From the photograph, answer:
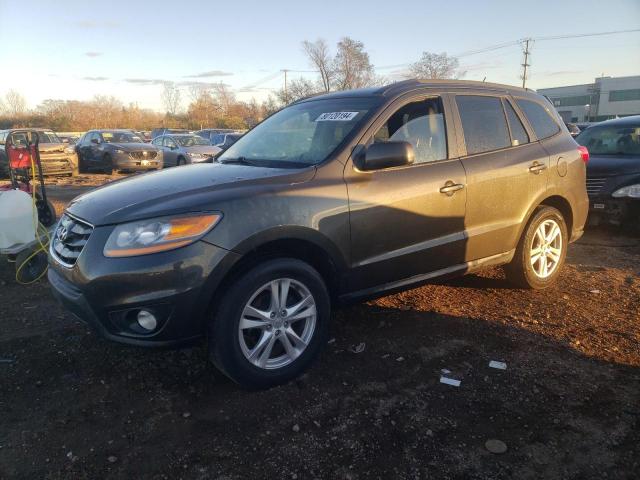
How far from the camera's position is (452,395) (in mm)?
2910

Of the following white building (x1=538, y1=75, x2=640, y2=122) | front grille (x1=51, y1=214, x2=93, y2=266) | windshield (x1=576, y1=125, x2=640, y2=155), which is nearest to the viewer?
front grille (x1=51, y1=214, x2=93, y2=266)

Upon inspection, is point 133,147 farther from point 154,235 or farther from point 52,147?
point 154,235

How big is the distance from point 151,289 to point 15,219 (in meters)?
3.55

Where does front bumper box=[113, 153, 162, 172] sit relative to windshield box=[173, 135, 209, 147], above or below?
below

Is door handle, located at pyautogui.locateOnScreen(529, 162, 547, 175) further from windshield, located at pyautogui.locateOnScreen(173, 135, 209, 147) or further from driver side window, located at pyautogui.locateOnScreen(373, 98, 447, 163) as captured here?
windshield, located at pyautogui.locateOnScreen(173, 135, 209, 147)

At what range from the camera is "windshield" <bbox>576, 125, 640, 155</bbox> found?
7.23 metres

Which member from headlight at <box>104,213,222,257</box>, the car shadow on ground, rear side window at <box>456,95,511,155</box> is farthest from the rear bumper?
headlight at <box>104,213,222,257</box>

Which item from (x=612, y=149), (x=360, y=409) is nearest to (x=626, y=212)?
(x=612, y=149)

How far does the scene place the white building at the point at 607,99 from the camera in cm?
7462

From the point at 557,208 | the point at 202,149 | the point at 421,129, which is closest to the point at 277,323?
the point at 421,129

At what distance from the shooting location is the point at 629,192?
6.54 metres

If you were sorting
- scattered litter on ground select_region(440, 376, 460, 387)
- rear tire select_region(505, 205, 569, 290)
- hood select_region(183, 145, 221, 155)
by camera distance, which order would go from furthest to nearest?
hood select_region(183, 145, 221, 155) < rear tire select_region(505, 205, 569, 290) < scattered litter on ground select_region(440, 376, 460, 387)

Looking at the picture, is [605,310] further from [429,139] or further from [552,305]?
[429,139]

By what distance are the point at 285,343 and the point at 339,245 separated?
0.70 meters
